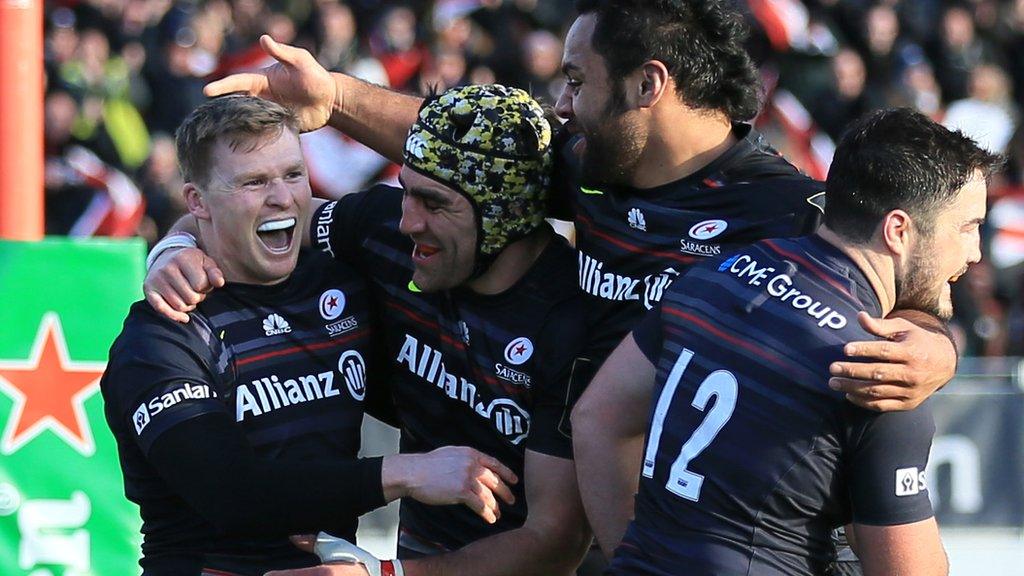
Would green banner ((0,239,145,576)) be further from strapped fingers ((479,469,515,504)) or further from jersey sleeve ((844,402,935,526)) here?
jersey sleeve ((844,402,935,526))

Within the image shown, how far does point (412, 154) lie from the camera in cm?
409

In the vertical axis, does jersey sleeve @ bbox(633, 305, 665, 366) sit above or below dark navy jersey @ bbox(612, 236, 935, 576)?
above

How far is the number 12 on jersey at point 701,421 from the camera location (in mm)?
3230

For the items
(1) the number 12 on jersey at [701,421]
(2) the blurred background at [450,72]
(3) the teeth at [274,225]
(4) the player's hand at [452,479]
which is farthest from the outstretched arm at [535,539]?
(2) the blurred background at [450,72]

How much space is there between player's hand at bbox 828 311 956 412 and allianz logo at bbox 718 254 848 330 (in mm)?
64

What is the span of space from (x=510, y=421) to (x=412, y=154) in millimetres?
760

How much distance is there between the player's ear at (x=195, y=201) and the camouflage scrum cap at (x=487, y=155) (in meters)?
0.55

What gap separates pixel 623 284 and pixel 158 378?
1.20 meters

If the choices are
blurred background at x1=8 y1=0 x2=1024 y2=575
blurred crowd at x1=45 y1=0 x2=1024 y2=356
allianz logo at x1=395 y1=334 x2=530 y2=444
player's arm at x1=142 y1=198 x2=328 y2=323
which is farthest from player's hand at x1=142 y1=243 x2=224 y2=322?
blurred crowd at x1=45 y1=0 x2=1024 y2=356

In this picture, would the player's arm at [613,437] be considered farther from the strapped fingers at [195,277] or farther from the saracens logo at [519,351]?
the strapped fingers at [195,277]

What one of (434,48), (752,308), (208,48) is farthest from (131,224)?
(752,308)

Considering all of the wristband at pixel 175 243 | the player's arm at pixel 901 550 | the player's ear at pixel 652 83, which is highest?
the player's ear at pixel 652 83

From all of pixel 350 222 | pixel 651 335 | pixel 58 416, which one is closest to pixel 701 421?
pixel 651 335

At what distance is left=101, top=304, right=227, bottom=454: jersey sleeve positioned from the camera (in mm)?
3697
